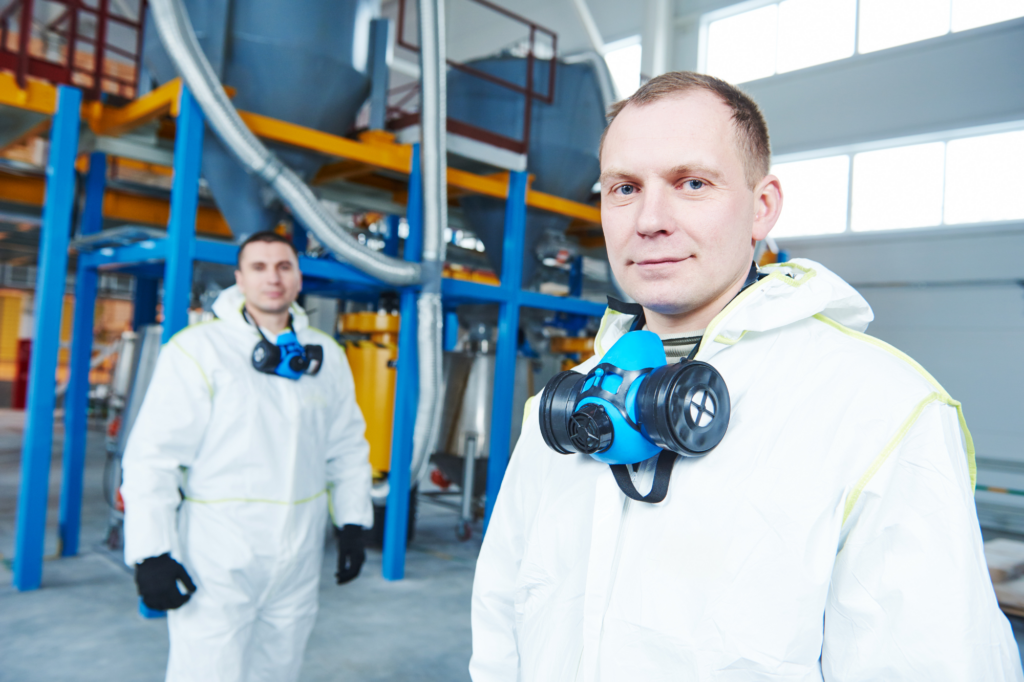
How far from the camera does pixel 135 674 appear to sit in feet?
10.6

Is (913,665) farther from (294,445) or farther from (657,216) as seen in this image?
(294,445)

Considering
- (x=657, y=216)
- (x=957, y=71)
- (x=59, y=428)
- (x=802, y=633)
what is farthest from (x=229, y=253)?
(x=59, y=428)

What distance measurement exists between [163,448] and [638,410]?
2.04 metres

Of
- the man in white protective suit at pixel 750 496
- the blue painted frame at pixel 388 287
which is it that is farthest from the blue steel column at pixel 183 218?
the man in white protective suit at pixel 750 496

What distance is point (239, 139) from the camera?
11.9 feet

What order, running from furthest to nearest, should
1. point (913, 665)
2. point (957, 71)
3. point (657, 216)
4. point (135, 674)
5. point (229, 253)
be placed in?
point (957, 71), point (229, 253), point (135, 674), point (657, 216), point (913, 665)

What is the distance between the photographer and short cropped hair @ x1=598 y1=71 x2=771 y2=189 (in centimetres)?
99

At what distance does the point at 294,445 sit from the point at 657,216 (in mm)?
2082

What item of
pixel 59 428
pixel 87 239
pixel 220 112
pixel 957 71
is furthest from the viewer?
pixel 59 428

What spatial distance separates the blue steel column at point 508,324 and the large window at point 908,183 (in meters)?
4.29

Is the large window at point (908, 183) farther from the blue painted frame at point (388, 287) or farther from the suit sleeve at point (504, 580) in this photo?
the suit sleeve at point (504, 580)

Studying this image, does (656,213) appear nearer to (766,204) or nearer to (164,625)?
(766,204)

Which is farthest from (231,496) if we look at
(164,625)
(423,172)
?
(423,172)

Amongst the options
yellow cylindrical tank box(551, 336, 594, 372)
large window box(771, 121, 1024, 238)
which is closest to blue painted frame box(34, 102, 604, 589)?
yellow cylindrical tank box(551, 336, 594, 372)
